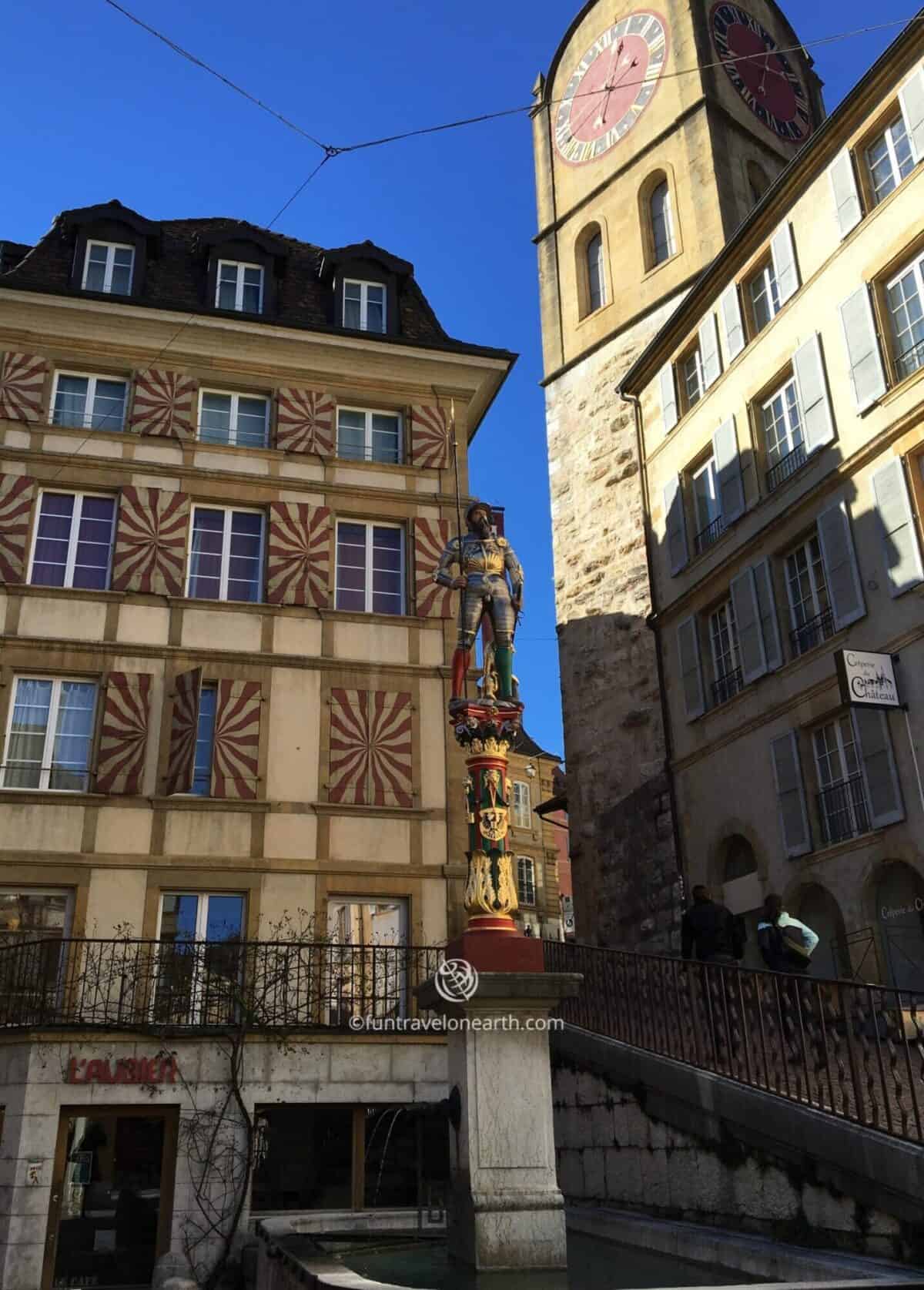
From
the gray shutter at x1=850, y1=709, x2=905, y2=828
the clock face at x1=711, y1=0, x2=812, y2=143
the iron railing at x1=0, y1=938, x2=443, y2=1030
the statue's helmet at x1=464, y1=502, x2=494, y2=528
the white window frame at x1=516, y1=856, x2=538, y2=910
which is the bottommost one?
the iron railing at x1=0, y1=938, x2=443, y2=1030

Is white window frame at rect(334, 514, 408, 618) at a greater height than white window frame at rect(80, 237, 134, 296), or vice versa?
white window frame at rect(80, 237, 134, 296)

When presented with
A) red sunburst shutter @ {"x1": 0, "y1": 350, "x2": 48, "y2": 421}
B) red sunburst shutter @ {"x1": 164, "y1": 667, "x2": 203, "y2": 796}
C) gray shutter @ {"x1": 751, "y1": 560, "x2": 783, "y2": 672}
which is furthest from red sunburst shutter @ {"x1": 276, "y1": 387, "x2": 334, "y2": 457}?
gray shutter @ {"x1": 751, "y1": 560, "x2": 783, "y2": 672}

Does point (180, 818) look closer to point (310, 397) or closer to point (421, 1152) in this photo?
point (421, 1152)

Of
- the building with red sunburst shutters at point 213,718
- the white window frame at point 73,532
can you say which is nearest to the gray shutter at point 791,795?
the building with red sunburst shutters at point 213,718

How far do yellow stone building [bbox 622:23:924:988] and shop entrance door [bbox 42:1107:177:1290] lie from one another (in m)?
9.02

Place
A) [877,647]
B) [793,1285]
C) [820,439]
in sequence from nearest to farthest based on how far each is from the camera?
[793,1285], [877,647], [820,439]

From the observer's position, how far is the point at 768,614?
18.7 metres

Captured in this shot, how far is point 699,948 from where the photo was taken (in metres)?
12.1

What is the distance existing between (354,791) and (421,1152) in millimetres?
4951

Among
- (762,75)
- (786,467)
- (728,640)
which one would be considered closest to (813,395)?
(786,467)

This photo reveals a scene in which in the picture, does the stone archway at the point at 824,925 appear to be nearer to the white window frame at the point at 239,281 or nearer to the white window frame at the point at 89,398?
the white window frame at the point at 89,398

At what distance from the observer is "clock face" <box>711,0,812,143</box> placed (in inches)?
1121

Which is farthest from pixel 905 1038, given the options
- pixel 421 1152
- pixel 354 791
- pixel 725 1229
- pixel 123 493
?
pixel 123 493

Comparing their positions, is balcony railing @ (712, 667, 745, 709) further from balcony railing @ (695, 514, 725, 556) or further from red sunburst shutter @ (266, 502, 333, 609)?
red sunburst shutter @ (266, 502, 333, 609)
